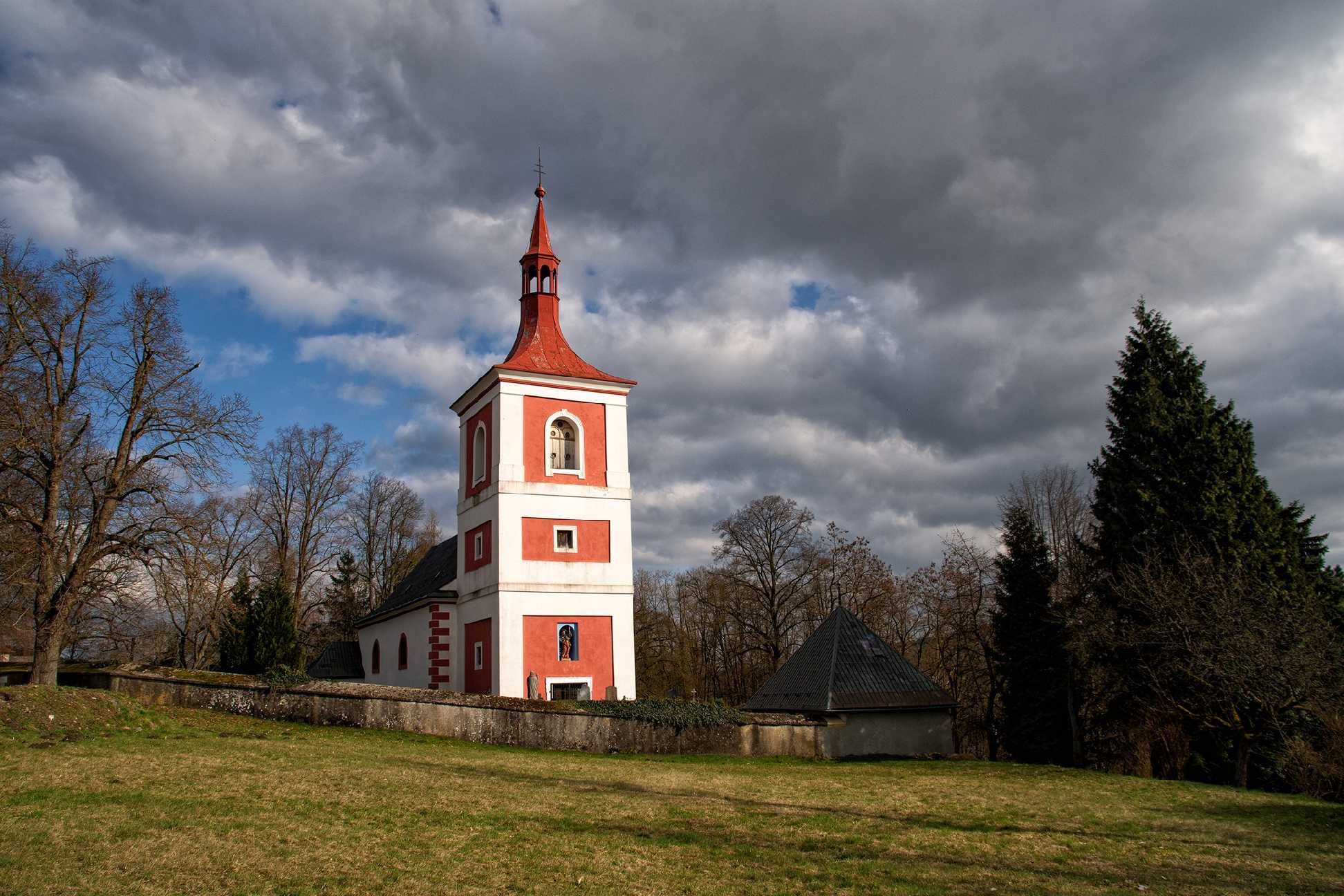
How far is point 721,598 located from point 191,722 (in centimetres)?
3544

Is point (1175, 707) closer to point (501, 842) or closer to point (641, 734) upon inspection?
point (641, 734)

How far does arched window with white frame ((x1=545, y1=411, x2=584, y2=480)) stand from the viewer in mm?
29656

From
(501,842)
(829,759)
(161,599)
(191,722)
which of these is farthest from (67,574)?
(829,759)

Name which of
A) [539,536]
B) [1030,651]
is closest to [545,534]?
[539,536]

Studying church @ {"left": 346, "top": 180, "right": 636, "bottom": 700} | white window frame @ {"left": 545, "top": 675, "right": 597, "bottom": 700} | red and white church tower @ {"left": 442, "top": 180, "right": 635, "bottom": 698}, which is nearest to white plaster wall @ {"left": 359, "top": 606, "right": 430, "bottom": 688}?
church @ {"left": 346, "top": 180, "right": 636, "bottom": 700}

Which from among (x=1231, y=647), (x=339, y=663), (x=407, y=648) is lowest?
(x=339, y=663)

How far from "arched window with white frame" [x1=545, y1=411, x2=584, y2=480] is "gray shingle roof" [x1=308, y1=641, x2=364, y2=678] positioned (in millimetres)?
17227

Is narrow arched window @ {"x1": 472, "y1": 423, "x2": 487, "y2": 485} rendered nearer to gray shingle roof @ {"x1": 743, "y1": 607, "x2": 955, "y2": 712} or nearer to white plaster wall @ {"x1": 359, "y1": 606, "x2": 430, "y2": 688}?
white plaster wall @ {"x1": 359, "y1": 606, "x2": 430, "y2": 688}

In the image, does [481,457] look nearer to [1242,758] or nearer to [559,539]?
[559,539]

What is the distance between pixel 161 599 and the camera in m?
22.5

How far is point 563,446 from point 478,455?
3.14 m

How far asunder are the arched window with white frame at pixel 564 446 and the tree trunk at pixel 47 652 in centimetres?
1345

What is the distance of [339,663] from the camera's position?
1624 inches

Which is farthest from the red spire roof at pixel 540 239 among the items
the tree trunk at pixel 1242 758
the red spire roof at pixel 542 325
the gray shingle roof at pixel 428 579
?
the tree trunk at pixel 1242 758
